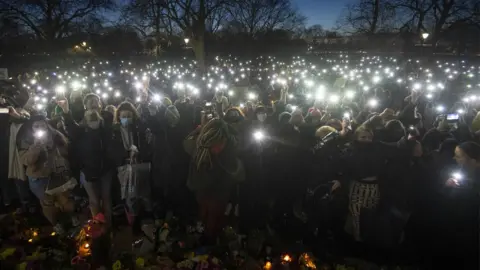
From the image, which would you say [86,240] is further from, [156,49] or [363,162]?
[156,49]

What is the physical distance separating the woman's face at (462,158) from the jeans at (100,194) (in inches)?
164

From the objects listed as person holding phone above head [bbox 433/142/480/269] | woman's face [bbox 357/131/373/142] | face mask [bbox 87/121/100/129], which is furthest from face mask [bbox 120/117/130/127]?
person holding phone above head [bbox 433/142/480/269]

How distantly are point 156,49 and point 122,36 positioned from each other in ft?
27.8

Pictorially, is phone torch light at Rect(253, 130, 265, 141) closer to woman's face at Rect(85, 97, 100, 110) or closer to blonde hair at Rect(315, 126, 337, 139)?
blonde hair at Rect(315, 126, 337, 139)

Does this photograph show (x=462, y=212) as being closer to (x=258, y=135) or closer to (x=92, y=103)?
(x=258, y=135)

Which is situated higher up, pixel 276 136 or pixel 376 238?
pixel 276 136

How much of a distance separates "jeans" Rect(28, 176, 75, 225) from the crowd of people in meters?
0.02

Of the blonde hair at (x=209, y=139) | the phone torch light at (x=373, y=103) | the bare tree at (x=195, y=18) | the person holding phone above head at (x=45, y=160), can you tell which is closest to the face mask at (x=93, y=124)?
the person holding phone above head at (x=45, y=160)

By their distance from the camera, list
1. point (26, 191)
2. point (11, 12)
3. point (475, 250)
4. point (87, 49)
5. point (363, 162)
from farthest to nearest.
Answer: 1. point (11, 12)
2. point (87, 49)
3. point (26, 191)
4. point (363, 162)
5. point (475, 250)

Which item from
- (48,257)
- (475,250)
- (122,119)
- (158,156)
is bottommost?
(48,257)

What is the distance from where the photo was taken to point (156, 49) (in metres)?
31.0

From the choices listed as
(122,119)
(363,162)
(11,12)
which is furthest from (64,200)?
(11,12)

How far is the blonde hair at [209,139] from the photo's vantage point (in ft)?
15.2

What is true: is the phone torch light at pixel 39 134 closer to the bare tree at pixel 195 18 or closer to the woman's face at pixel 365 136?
the woman's face at pixel 365 136
